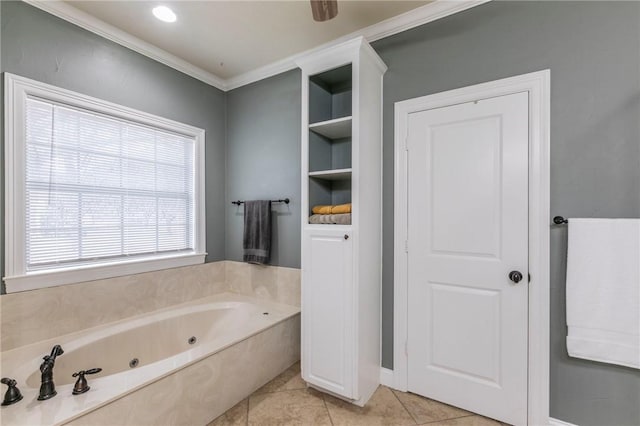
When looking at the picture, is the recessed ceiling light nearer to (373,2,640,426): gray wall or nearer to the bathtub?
(373,2,640,426): gray wall

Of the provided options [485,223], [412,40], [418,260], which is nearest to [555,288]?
[485,223]

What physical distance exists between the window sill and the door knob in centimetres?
263

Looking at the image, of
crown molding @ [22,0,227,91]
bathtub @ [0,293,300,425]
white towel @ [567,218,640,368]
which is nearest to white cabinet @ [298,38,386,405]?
bathtub @ [0,293,300,425]

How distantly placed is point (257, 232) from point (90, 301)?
4.47ft

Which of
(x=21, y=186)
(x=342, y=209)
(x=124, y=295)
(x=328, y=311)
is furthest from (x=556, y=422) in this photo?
(x=21, y=186)

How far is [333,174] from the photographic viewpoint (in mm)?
2051

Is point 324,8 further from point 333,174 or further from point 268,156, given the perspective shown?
point 268,156

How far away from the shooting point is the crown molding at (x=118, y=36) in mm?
1901

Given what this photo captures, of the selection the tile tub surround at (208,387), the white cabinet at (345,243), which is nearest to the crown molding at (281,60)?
the white cabinet at (345,243)

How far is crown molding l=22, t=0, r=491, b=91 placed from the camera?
6.16 ft

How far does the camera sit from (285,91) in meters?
2.74

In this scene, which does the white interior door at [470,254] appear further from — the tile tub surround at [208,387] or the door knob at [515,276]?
the tile tub surround at [208,387]

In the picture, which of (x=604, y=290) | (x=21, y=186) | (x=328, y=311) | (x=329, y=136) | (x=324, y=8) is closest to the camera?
(x=324, y=8)

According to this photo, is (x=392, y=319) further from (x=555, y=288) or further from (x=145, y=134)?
(x=145, y=134)
